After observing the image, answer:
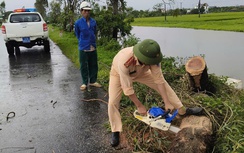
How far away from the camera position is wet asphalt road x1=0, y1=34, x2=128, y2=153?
4000 millimetres

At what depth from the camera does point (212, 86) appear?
577cm

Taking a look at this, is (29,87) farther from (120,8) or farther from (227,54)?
(227,54)

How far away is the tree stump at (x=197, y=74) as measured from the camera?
5344 millimetres

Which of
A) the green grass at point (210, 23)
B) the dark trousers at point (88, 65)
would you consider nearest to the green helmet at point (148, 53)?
the dark trousers at point (88, 65)

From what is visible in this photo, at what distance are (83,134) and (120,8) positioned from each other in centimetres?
875

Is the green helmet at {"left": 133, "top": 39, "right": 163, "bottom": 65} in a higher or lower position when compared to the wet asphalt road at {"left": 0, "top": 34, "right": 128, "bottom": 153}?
higher

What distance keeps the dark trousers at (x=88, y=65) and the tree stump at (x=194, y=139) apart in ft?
11.1

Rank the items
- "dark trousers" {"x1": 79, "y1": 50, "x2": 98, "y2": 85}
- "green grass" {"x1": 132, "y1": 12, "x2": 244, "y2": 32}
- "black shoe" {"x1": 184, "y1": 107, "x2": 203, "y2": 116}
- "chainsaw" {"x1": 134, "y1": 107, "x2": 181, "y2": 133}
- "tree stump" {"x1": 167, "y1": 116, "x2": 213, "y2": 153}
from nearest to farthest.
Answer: "tree stump" {"x1": 167, "y1": 116, "x2": 213, "y2": 153} < "chainsaw" {"x1": 134, "y1": 107, "x2": 181, "y2": 133} < "black shoe" {"x1": 184, "y1": 107, "x2": 203, "y2": 116} < "dark trousers" {"x1": 79, "y1": 50, "x2": 98, "y2": 85} < "green grass" {"x1": 132, "y1": 12, "x2": 244, "y2": 32}

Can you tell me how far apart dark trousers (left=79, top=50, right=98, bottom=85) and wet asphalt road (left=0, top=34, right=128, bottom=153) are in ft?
1.18

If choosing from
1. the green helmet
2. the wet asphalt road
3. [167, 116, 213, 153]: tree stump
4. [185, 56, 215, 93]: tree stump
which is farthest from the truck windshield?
[167, 116, 213, 153]: tree stump

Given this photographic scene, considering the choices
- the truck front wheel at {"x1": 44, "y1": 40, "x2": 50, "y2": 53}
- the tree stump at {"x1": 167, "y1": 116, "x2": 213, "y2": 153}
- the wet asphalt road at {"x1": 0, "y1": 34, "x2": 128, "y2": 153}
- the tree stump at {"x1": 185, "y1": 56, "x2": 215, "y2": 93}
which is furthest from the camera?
the truck front wheel at {"x1": 44, "y1": 40, "x2": 50, "y2": 53}

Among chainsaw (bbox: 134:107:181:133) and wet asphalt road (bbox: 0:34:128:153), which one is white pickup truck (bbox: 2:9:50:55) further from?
chainsaw (bbox: 134:107:181:133)

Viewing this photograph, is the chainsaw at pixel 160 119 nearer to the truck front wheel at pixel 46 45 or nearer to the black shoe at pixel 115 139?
the black shoe at pixel 115 139

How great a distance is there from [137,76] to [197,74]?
1922 millimetres
